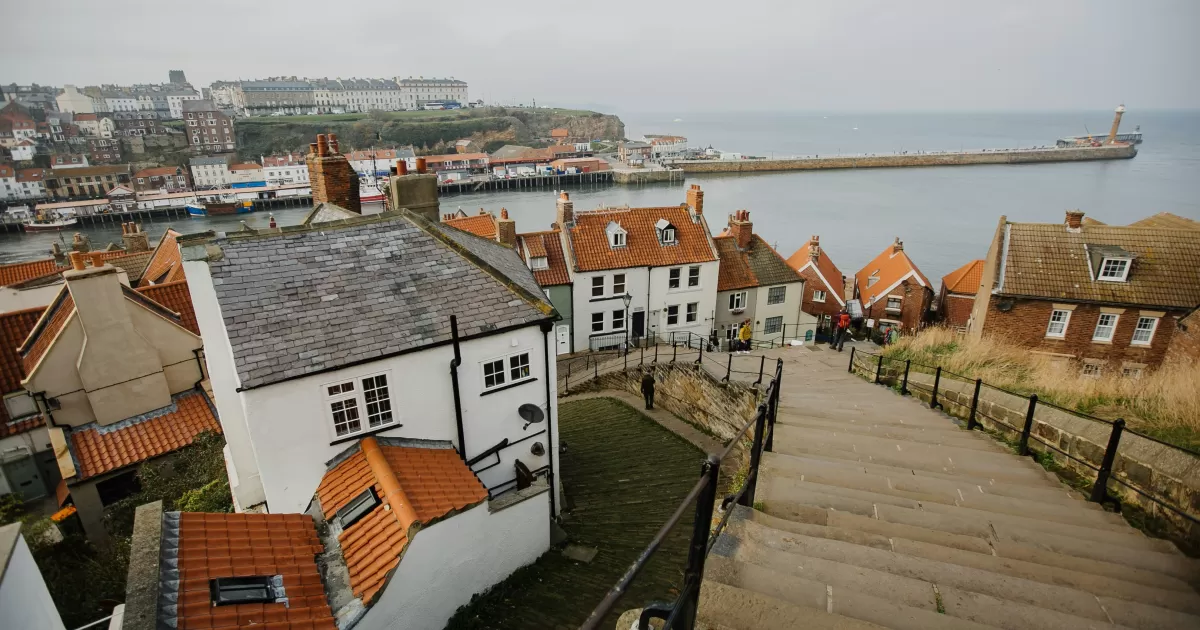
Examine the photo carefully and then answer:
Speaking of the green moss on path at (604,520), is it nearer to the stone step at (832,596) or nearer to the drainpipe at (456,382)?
→ the drainpipe at (456,382)

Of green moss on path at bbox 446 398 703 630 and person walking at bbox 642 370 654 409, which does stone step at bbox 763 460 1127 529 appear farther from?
person walking at bbox 642 370 654 409

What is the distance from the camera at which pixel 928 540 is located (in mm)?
5434

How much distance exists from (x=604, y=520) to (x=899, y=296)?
32813 mm

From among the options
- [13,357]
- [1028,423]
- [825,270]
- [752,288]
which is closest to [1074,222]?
[752,288]

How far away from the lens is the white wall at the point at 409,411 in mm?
8992

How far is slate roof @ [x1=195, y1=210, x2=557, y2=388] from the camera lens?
909 cm

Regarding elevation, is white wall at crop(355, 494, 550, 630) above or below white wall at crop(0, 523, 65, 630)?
below

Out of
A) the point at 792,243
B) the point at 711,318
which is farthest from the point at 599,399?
the point at 792,243

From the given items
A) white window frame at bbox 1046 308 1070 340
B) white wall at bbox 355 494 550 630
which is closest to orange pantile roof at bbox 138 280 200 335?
white wall at bbox 355 494 550 630

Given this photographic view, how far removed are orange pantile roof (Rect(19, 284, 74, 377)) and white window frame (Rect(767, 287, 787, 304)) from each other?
93.7 feet

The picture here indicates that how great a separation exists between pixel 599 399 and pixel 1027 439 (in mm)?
12915

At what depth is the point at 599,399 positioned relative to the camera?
63.0 ft

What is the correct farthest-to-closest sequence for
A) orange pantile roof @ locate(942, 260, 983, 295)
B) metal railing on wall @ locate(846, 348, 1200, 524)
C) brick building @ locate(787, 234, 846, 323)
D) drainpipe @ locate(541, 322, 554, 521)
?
brick building @ locate(787, 234, 846, 323), orange pantile roof @ locate(942, 260, 983, 295), drainpipe @ locate(541, 322, 554, 521), metal railing on wall @ locate(846, 348, 1200, 524)

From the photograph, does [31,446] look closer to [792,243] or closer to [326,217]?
[326,217]
